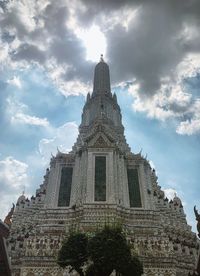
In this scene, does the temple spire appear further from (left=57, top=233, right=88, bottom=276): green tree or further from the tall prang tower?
(left=57, top=233, right=88, bottom=276): green tree

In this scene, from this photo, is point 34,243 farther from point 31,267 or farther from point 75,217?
point 75,217

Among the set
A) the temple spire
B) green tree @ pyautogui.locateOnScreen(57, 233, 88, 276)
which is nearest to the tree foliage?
green tree @ pyautogui.locateOnScreen(57, 233, 88, 276)

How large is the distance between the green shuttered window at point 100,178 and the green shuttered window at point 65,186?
4.44m

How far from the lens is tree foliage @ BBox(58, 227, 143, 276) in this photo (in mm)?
20859

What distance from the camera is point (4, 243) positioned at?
1966 centimetres

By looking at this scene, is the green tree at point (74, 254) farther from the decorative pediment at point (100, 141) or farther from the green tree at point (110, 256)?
the decorative pediment at point (100, 141)

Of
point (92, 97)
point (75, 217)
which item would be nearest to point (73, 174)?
point (75, 217)

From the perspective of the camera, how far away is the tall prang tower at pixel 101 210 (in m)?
35.8

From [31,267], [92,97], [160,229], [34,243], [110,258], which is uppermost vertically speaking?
[92,97]

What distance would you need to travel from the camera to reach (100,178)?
4631 cm

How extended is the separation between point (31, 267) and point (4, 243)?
55.2ft

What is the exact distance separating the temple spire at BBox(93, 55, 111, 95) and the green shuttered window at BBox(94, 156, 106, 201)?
2195cm

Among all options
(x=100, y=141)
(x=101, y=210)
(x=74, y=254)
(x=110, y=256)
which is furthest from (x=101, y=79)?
(x=110, y=256)

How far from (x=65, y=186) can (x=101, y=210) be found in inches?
316
